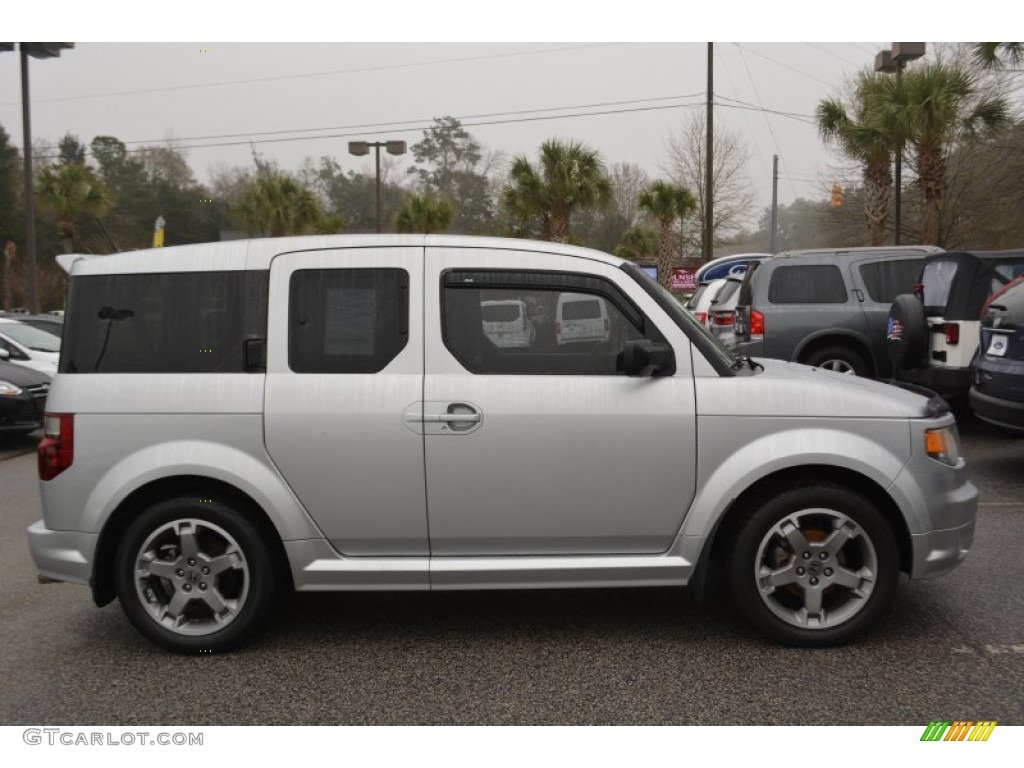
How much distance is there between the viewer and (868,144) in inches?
866

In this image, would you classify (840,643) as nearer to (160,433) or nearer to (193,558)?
(193,558)

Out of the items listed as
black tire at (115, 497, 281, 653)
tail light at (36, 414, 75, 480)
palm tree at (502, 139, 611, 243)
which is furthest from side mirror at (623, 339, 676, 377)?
palm tree at (502, 139, 611, 243)

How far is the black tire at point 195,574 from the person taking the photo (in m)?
3.97

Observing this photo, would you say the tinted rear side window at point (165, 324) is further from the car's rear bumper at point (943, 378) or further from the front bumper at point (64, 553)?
the car's rear bumper at point (943, 378)

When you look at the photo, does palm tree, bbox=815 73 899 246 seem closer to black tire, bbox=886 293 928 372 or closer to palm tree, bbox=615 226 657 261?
black tire, bbox=886 293 928 372

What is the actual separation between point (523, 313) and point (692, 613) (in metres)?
1.82

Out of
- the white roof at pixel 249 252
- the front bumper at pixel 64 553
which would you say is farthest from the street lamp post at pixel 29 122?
the front bumper at pixel 64 553

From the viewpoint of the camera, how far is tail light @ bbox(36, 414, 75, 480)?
3967 millimetres

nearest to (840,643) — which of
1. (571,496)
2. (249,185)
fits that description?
(571,496)

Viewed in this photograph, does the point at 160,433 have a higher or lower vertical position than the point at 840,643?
higher

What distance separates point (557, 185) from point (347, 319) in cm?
2637

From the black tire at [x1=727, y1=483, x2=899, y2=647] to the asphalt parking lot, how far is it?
13cm

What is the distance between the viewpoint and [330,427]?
3.93 metres

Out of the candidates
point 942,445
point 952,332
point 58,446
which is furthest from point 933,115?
point 58,446
